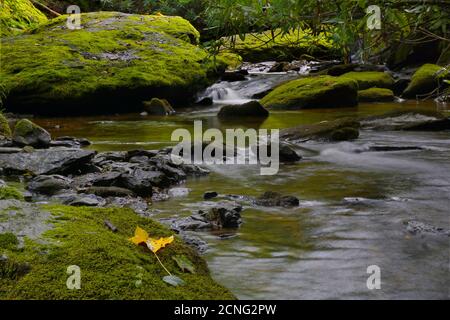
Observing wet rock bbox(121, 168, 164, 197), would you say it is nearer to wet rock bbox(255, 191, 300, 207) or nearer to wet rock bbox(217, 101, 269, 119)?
wet rock bbox(255, 191, 300, 207)

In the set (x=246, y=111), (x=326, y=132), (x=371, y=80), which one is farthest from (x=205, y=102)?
(x=326, y=132)

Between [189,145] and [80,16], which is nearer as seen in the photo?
[189,145]

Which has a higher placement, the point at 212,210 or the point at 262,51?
the point at 262,51

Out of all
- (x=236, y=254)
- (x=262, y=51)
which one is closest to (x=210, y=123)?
(x=236, y=254)

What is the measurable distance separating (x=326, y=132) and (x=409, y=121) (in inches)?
86.2

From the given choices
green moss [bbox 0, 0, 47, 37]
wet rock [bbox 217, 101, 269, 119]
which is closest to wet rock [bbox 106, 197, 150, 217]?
wet rock [bbox 217, 101, 269, 119]

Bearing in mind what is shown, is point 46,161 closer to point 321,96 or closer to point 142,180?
point 142,180

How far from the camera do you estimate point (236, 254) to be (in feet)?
13.0

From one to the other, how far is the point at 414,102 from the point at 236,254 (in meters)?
13.4

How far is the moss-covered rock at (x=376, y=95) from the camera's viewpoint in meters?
17.0

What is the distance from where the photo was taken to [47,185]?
6.06 meters

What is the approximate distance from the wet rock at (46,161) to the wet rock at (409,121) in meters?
6.25

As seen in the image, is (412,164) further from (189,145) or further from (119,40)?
(119,40)

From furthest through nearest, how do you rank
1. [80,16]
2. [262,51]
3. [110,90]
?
[262,51] < [80,16] < [110,90]
